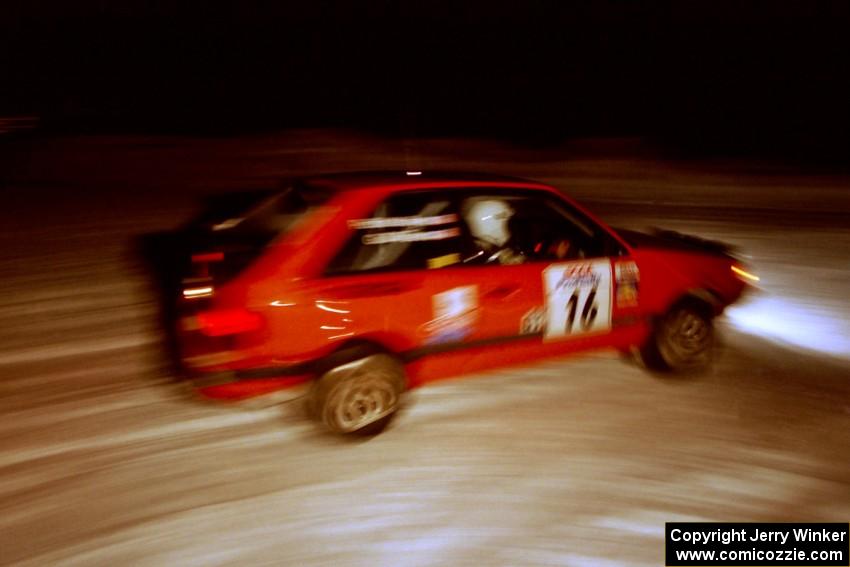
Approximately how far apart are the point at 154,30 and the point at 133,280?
33.8 metres

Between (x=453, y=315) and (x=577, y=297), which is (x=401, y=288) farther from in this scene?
(x=577, y=297)

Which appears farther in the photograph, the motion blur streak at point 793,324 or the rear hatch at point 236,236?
the motion blur streak at point 793,324

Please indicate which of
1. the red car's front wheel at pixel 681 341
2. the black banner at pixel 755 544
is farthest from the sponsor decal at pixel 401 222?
the black banner at pixel 755 544

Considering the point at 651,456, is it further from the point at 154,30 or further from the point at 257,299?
the point at 154,30

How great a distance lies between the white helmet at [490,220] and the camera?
477 cm

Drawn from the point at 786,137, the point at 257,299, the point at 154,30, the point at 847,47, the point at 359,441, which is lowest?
the point at 359,441

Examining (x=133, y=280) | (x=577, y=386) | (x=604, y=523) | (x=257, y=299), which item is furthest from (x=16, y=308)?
(x=604, y=523)

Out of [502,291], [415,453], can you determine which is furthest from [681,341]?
[415,453]

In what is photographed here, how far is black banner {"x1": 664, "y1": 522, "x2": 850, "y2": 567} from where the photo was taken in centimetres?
352

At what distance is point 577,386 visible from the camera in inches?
206

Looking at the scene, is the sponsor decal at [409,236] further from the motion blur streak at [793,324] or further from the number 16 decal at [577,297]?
the motion blur streak at [793,324]

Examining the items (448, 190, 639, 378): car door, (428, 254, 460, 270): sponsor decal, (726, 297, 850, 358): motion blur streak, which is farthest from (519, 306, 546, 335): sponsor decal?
(726, 297, 850, 358): motion blur streak

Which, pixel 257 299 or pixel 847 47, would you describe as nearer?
pixel 257 299

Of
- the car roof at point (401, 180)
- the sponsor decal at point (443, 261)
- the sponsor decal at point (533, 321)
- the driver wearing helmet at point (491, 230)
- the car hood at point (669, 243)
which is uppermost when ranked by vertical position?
the car roof at point (401, 180)
